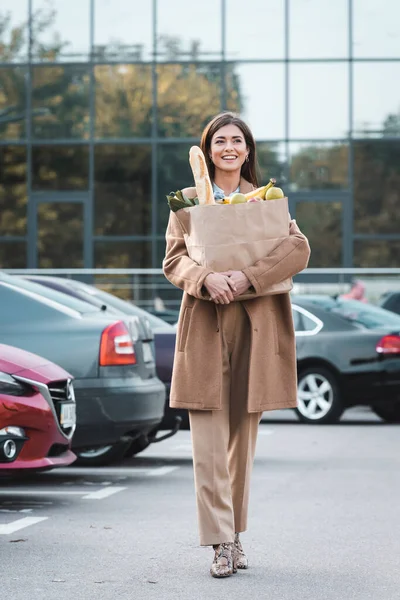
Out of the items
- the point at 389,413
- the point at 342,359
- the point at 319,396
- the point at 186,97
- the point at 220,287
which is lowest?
the point at 389,413

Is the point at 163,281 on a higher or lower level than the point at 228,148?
lower

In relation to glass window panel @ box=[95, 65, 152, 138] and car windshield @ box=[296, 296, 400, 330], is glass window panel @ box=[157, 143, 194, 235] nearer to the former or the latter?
glass window panel @ box=[95, 65, 152, 138]

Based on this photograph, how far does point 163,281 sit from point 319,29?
6404 millimetres

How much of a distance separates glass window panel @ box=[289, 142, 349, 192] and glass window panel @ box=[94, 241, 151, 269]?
3.08m

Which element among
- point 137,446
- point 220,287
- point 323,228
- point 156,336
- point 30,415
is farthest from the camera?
point 323,228

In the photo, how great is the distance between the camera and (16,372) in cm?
823

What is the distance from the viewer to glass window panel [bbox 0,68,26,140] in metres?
29.0

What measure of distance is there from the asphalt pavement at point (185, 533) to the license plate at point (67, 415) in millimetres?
484

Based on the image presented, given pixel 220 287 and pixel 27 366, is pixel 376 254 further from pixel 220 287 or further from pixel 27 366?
pixel 220 287

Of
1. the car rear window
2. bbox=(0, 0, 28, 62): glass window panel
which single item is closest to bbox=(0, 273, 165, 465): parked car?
the car rear window

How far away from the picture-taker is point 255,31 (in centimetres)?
2891

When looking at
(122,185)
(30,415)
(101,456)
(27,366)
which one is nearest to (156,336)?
(101,456)

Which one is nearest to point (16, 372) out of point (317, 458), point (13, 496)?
point (13, 496)

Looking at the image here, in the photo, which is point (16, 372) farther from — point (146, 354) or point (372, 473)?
point (372, 473)
